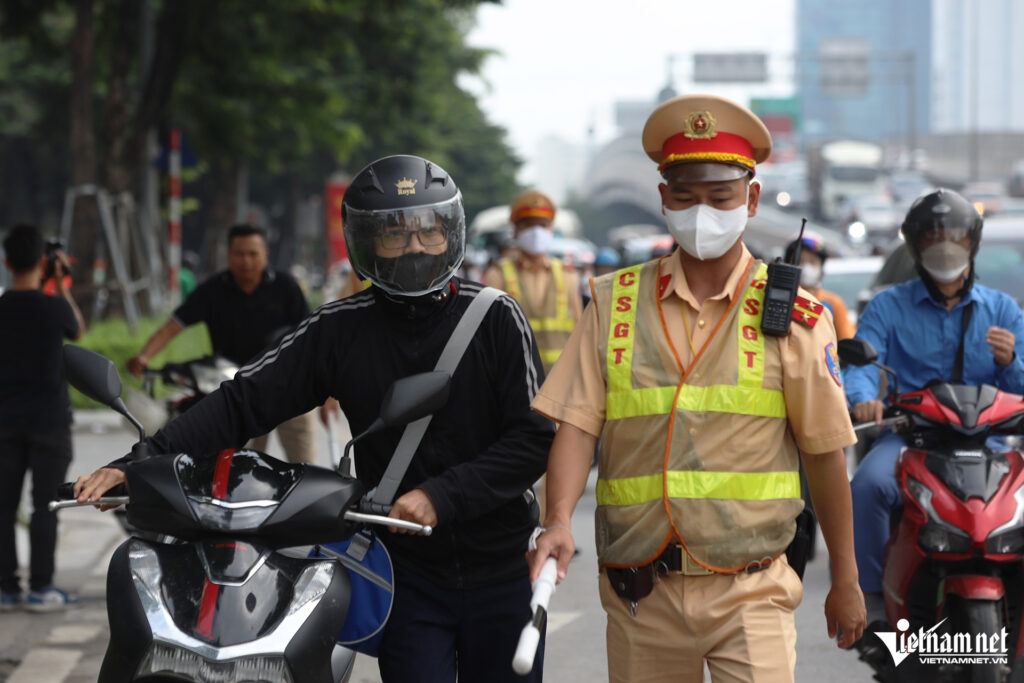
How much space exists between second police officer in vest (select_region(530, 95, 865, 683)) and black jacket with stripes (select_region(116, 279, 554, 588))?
18cm

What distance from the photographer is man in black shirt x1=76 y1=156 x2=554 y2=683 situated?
352 cm

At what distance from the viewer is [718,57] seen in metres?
64.4

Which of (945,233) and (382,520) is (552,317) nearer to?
(945,233)

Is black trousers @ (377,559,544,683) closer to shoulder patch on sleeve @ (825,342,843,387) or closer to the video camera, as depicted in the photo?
shoulder patch on sleeve @ (825,342,843,387)

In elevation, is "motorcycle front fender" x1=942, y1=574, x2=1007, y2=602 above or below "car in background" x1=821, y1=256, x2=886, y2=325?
above

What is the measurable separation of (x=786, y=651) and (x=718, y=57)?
63.0m

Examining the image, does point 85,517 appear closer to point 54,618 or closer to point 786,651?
point 54,618

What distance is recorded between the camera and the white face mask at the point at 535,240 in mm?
9109

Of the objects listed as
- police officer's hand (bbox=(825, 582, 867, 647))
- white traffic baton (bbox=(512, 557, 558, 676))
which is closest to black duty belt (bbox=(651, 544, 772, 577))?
police officer's hand (bbox=(825, 582, 867, 647))

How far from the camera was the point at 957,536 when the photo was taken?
4711 millimetres

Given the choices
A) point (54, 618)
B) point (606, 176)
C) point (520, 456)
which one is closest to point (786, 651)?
point (520, 456)

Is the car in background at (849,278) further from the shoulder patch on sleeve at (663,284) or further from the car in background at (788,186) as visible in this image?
the car in background at (788,186)

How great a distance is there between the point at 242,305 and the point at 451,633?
4.63m

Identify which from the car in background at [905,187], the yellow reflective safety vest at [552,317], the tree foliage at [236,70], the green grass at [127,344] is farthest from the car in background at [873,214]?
the yellow reflective safety vest at [552,317]
